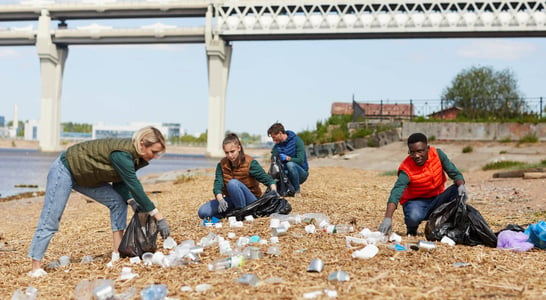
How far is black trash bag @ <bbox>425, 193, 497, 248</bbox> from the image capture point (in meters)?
5.36

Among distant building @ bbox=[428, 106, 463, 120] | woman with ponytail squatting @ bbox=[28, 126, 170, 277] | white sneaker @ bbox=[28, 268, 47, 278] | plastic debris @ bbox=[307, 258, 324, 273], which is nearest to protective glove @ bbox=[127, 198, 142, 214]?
woman with ponytail squatting @ bbox=[28, 126, 170, 277]

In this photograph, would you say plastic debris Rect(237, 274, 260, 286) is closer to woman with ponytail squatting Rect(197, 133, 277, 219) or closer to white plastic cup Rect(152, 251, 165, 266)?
white plastic cup Rect(152, 251, 165, 266)

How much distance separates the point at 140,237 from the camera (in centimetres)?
496

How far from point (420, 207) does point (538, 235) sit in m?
1.16

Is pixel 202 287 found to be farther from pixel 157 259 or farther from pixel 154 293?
pixel 157 259

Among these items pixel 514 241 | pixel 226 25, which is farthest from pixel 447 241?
pixel 226 25

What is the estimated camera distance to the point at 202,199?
1037 cm

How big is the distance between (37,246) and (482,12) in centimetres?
4451

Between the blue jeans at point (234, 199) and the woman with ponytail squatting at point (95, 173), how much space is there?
1917 mm

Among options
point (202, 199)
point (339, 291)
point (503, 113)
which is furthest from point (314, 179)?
point (503, 113)

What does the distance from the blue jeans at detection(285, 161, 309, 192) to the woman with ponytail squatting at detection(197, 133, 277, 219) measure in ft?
7.04

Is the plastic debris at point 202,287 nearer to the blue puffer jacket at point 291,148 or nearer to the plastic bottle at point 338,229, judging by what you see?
the plastic bottle at point 338,229

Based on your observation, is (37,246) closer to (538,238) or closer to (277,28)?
(538,238)

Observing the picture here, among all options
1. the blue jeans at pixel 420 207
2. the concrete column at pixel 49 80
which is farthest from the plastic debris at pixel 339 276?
the concrete column at pixel 49 80
